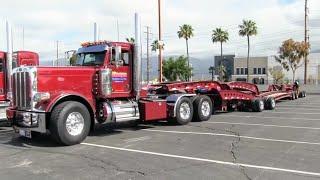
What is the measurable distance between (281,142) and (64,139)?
18.4 feet

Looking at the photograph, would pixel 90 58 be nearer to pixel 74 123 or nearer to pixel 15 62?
pixel 74 123

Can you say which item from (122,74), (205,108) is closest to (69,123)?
(122,74)

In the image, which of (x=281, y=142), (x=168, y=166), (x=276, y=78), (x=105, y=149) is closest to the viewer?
(x=168, y=166)

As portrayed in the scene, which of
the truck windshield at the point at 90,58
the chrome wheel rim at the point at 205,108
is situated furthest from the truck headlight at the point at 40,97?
the chrome wheel rim at the point at 205,108

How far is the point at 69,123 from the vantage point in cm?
1291

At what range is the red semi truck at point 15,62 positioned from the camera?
18.4m

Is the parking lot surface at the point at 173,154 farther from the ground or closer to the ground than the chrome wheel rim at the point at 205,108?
closer to the ground

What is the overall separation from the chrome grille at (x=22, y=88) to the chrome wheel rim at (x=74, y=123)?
3.67ft

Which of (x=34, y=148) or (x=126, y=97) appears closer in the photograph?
(x=34, y=148)

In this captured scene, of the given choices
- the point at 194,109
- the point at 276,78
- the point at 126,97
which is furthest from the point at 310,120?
the point at 276,78

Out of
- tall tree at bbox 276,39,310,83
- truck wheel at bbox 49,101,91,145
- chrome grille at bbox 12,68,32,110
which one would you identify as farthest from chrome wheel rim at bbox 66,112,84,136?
tall tree at bbox 276,39,310,83

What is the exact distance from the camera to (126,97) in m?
15.6

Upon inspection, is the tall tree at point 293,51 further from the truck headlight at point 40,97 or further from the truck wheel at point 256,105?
the truck headlight at point 40,97

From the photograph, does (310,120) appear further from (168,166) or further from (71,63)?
(168,166)
